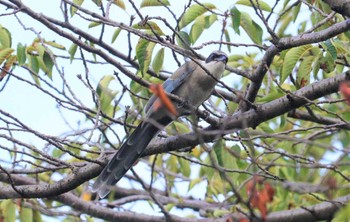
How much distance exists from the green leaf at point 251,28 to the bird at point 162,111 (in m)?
0.34

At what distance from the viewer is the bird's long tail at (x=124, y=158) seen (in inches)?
161

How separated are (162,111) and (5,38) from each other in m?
1.05

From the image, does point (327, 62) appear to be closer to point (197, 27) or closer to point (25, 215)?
point (197, 27)

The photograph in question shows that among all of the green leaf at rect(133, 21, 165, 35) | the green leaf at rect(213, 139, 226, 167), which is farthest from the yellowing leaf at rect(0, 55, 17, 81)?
the green leaf at rect(213, 139, 226, 167)

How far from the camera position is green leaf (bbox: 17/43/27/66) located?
4168mm

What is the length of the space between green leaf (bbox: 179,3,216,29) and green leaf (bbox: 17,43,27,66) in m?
0.93

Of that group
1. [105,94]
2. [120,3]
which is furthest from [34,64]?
[120,3]

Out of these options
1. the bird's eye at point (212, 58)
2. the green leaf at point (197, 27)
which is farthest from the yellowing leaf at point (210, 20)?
the bird's eye at point (212, 58)

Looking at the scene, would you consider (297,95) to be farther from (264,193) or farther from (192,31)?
(264,193)

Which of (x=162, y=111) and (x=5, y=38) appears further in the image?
(x=162, y=111)

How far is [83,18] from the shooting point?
4.00m

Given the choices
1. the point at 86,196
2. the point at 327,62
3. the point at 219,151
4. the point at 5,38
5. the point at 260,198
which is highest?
the point at 5,38

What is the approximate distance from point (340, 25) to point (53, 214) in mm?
2774

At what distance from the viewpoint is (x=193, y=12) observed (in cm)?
432
